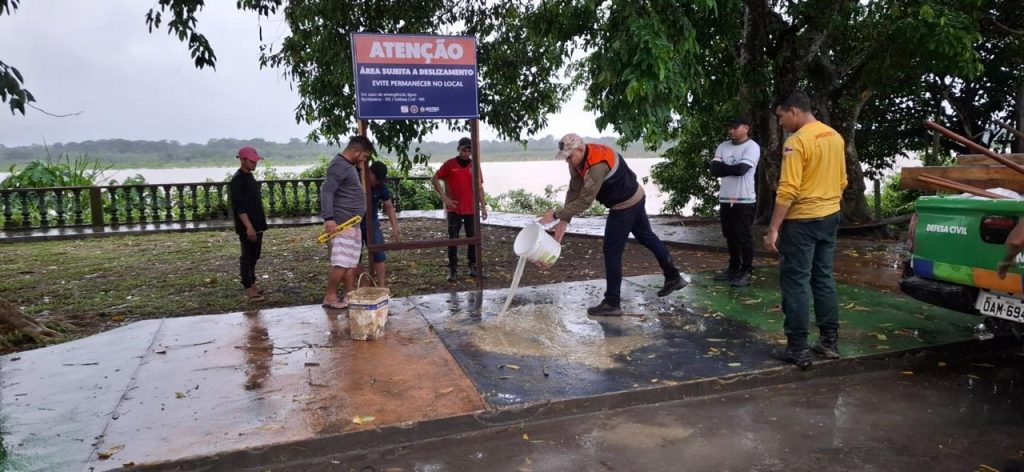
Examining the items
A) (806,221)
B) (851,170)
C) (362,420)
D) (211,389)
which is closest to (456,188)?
(211,389)

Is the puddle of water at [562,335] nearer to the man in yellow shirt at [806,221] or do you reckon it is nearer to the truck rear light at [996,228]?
the man in yellow shirt at [806,221]

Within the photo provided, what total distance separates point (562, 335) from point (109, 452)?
9.88 feet

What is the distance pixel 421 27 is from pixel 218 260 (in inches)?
170

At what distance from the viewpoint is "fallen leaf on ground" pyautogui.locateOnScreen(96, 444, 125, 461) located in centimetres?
326

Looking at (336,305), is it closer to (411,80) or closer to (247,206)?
(247,206)

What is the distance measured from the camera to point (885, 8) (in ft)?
28.4

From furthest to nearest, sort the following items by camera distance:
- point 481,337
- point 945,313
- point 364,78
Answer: point 364,78 → point 945,313 → point 481,337

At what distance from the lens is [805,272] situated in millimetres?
4418

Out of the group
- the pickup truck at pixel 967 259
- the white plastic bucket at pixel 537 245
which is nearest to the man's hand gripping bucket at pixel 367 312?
the white plastic bucket at pixel 537 245

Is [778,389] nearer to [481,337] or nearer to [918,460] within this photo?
[918,460]

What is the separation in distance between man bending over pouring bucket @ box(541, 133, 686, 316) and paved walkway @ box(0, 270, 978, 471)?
364 millimetres

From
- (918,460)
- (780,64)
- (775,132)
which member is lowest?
(918,460)

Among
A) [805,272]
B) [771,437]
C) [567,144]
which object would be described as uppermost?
[567,144]

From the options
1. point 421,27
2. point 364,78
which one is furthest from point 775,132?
point 364,78
